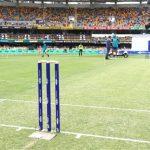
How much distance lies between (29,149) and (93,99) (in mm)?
5631

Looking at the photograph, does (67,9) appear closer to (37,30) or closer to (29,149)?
(37,30)

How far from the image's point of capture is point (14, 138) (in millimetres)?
7207

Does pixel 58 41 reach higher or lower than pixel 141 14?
lower

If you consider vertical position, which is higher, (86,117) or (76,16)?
(76,16)

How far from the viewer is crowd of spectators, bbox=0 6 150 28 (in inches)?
2790

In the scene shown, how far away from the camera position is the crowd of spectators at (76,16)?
70875mm

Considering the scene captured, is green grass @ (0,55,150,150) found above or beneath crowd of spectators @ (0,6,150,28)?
beneath

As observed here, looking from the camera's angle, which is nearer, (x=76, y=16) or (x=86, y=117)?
(x=86, y=117)

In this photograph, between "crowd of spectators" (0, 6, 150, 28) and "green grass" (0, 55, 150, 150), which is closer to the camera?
"green grass" (0, 55, 150, 150)

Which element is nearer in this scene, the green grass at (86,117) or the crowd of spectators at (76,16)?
the green grass at (86,117)

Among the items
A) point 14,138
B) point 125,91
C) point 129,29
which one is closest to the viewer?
point 14,138

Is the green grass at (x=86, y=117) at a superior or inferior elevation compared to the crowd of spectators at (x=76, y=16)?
inferior

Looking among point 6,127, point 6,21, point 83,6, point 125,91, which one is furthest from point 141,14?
point 6,127

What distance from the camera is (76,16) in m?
74.1
